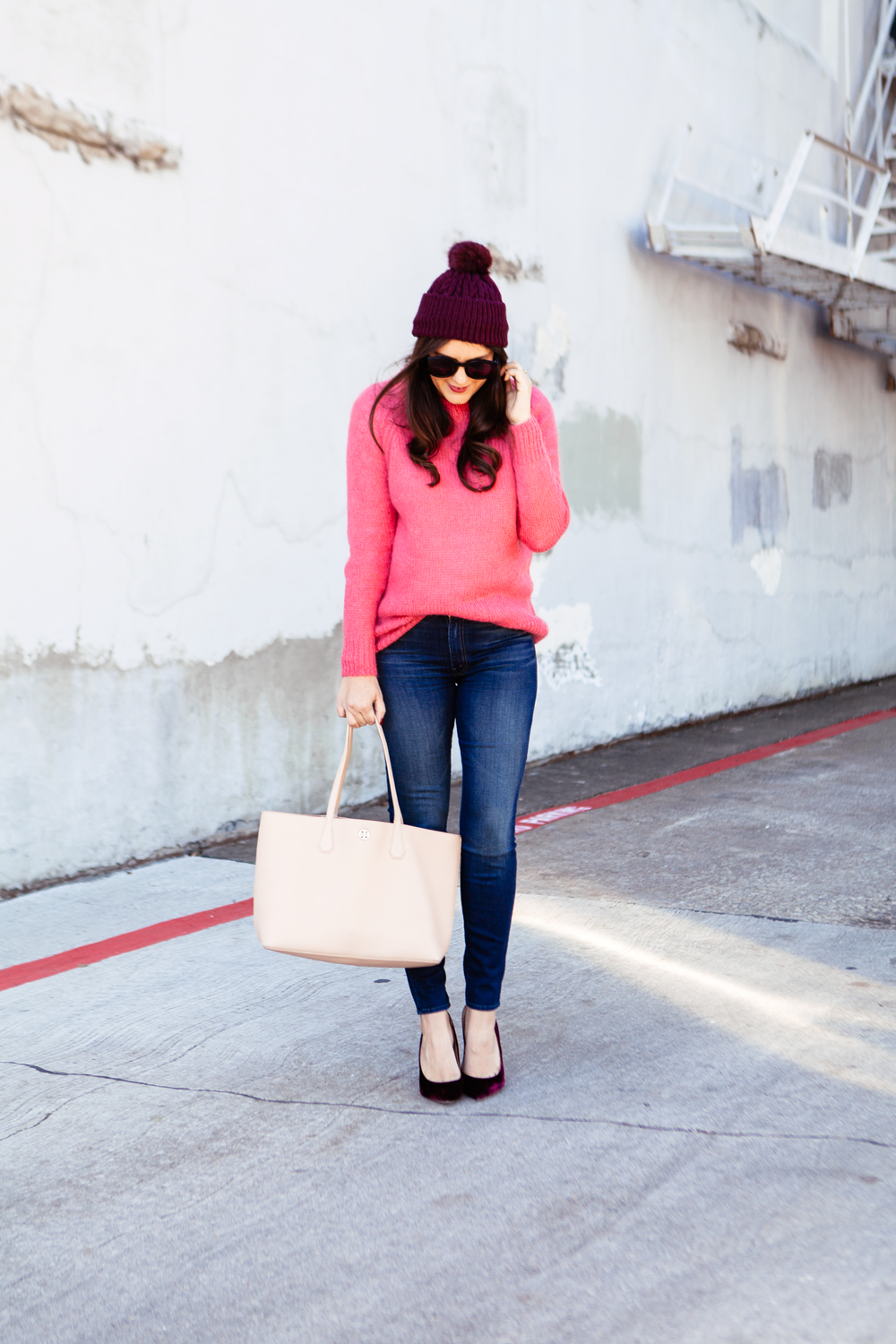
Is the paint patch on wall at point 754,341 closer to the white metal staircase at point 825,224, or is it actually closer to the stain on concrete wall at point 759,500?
the white metal staircase at point 825,224

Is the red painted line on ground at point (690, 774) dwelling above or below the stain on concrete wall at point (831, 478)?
below

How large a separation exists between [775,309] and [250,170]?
5.33 m

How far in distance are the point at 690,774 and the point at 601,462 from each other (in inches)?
76.2

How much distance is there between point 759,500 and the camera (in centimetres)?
915

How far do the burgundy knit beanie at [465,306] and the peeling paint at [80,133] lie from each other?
2.33 m

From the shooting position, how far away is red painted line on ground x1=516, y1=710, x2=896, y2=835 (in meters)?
5.73

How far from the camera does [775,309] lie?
942cm

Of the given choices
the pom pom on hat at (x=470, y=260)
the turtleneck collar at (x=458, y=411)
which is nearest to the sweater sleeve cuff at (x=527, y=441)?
the turtleneck collar at (x=458, y=411)

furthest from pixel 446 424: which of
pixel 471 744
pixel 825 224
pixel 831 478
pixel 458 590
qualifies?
pixel 831 478

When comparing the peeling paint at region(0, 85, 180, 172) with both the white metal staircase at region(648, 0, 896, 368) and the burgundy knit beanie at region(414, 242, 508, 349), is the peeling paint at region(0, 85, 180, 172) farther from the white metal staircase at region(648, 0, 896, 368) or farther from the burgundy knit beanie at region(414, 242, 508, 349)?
the white metal staircase at region(648, 0, 896, 368)

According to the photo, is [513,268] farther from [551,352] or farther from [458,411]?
[458,411]

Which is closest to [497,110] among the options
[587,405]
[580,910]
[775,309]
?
[587,405]

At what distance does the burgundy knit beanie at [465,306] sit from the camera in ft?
8.90

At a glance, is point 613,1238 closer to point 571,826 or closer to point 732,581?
point 571,826
